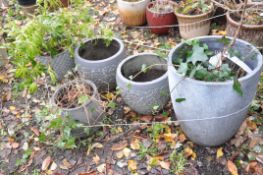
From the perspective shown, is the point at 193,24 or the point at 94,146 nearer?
the point at 94,146

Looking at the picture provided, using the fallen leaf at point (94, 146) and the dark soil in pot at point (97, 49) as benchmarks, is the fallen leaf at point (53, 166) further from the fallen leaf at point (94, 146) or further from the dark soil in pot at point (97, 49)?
the dark soil in pot at point (97, 49)

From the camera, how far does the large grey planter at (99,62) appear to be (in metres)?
2.79

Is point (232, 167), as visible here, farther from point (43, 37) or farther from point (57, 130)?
point (43, 37)

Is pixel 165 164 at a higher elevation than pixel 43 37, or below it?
below

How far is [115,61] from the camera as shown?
280cm

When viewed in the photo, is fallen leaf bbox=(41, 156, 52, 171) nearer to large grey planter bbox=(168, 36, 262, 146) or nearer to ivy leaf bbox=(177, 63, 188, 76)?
large grey planter bbox=(168, 36, 262, 146)

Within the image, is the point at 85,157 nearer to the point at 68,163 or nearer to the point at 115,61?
the point at 68,163

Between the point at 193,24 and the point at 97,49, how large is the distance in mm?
1029

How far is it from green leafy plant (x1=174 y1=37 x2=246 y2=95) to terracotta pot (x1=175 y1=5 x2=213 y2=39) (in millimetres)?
1059

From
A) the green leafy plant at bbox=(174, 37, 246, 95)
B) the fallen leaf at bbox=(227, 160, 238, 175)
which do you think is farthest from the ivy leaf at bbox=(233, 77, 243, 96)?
the fallen leaf at bbox=(227, 160, 238, 175)

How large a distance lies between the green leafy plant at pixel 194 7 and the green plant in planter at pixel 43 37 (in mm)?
931

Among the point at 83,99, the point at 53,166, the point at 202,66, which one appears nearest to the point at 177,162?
the point at 202,66

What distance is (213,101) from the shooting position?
2004 millimetres

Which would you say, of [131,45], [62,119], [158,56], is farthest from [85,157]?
[131,45]
